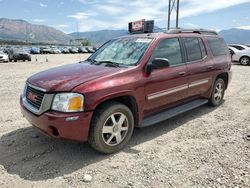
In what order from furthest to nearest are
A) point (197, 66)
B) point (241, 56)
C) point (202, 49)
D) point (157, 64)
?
1. point (241, 56)
2. point (202, 49)
3. point (197, 66)
4. point (157, 64)

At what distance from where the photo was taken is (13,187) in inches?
114

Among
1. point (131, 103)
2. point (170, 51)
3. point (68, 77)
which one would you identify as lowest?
point (131, 103)

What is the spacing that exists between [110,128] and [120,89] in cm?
61

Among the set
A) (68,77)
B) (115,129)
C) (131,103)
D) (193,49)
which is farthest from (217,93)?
(68,77)

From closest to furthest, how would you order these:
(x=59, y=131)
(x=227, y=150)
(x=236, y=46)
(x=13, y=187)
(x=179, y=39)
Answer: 1. (x=13, y=187)
2. (x=59, y=131)
3. (x=227, y=150)
4. (x=179, y=39)
5. (x=236, y=46)

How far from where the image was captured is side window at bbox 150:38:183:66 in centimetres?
426

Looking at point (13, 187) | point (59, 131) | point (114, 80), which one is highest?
point (114, 80)

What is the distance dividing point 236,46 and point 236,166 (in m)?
17.3

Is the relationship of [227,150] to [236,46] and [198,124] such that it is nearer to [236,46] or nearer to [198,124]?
[198,124]

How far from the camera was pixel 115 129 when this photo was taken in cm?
367

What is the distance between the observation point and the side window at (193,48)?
4909 mm

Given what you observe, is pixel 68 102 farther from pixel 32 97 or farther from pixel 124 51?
pixel 124 51

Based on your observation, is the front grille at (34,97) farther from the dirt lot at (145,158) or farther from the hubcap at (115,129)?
the hubcap at (115,129)

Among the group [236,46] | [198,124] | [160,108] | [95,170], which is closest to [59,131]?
[95,170]
